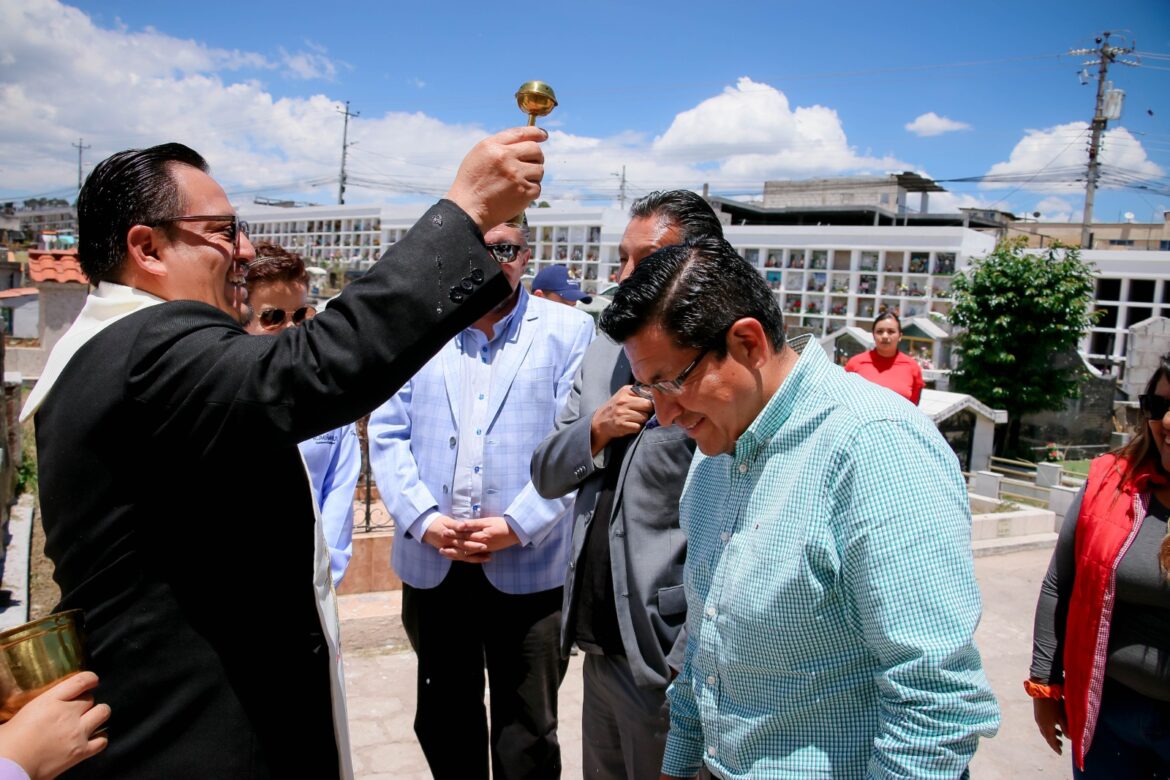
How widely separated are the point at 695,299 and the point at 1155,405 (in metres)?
1.76

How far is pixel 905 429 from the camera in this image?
146cm

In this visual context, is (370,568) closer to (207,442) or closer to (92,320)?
(92,320)

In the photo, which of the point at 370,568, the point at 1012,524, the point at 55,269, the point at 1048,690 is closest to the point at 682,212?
the point at 1048,690

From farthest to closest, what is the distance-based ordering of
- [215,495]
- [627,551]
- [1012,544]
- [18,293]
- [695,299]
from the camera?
1. [18,293]
2. [1012,544]
3. [627,551]
4. [695,299]
5. [215,495]

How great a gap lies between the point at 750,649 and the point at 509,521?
1380mm

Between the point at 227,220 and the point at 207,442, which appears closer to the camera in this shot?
the point at 207,442

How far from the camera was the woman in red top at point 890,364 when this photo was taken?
23.5 feet

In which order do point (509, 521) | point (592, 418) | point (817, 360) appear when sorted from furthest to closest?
1. point (509, 521)
2. point (592, 418)
3. point (817, 360)

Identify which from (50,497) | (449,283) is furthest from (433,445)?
(449,283)

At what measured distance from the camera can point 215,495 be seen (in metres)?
1.36

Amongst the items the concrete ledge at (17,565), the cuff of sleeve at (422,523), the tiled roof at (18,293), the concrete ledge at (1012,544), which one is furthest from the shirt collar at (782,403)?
the tiled roof at (18,293)

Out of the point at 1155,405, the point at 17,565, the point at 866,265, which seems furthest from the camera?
the point at 866,265

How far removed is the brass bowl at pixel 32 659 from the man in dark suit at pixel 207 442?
87 mm

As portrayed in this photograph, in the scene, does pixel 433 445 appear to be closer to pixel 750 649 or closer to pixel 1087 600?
pixel 750 649
